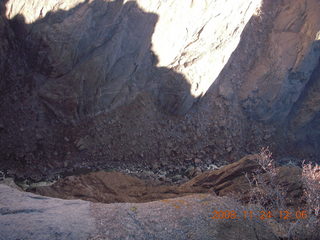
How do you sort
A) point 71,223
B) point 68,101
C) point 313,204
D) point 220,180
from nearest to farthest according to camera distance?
point 71,223
point 313,204
point 220,180
point 68,101

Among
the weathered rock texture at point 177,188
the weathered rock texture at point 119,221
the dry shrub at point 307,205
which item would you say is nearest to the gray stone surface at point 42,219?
the weathered rock texture at point 119,221

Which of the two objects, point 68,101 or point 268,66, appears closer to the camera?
point 68,101

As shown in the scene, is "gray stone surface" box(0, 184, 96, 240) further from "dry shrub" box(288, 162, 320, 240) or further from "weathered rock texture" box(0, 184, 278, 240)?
"dry shrub" box(288, 162, 320, 240)

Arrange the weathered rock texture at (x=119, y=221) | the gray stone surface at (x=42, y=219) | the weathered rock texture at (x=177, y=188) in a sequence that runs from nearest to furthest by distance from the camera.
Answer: the gray stone surface at (x=42, y=219)
the weathered rock texture at (x=119, y=221)
the weathered rock texture at (x=177, y=188)

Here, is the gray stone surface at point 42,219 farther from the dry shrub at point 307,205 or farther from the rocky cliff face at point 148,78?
the rocky cliff face at point 148,78

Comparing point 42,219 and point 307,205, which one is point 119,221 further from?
point 307,205

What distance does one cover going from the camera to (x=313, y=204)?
601cm

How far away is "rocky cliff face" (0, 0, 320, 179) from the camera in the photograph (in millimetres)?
10195

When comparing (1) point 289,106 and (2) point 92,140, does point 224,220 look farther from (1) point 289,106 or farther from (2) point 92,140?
(1) point 289,106

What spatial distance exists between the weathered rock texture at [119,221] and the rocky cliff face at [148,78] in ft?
15.1

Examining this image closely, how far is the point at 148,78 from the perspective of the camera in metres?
11.6

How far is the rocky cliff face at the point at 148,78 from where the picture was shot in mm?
10195

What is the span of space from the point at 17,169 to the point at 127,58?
5.50 m

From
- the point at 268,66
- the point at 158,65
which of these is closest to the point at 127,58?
the point at 158,65
